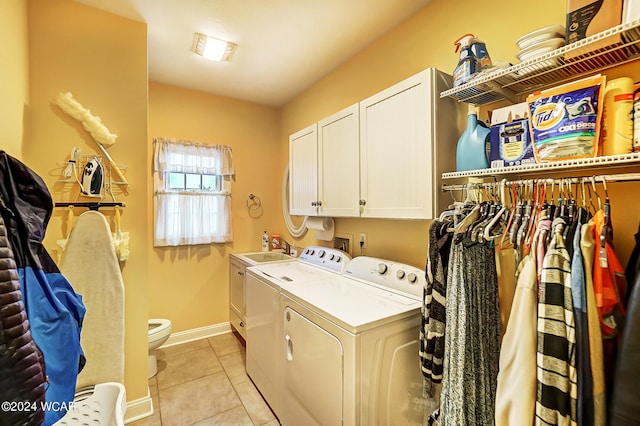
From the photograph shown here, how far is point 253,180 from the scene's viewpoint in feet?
11.4

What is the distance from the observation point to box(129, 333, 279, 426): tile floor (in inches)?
76.6

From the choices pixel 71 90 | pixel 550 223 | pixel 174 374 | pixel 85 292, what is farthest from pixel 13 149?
pixel 550 223

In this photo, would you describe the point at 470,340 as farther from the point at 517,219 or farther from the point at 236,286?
the point at 236,286

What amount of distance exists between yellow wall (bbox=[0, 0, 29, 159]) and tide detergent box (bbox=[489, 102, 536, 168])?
7.46 feet

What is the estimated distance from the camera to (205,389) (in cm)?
226

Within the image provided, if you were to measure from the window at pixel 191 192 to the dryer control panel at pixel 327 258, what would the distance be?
122 cm

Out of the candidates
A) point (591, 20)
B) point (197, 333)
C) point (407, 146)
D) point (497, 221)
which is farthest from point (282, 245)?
point (591, 20)

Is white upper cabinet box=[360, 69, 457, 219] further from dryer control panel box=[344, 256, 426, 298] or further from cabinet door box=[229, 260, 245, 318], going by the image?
cabinet door box=[229, 260, 245, 318]

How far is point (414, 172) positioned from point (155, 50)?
7.74 ft

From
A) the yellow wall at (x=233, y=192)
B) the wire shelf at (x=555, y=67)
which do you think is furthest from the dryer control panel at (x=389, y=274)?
the yellow wall at (x=233, y=192)

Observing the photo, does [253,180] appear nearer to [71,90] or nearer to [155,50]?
[155,50]

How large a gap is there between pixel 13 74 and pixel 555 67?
8.36ft

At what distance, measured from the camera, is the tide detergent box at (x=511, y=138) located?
1120 millimetres

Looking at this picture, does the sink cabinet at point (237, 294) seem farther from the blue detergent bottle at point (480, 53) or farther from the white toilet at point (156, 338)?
the blue detergent bottle at point (480, 53)
